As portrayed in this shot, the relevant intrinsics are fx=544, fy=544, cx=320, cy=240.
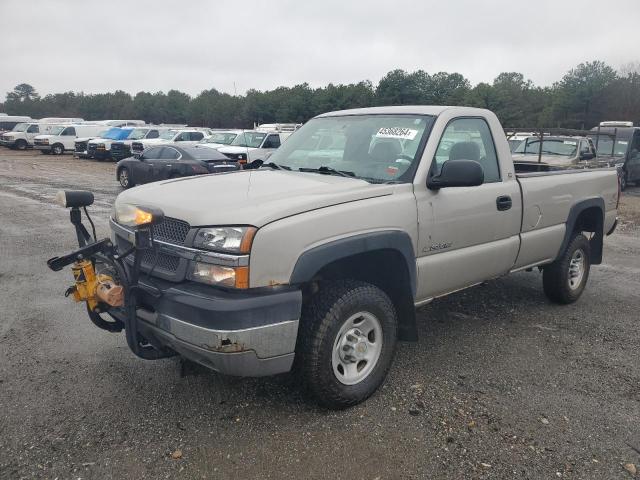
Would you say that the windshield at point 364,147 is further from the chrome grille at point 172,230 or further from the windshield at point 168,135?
the windshield at point 168,135

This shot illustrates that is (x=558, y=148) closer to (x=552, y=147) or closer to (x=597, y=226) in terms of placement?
(x=552, y=147)

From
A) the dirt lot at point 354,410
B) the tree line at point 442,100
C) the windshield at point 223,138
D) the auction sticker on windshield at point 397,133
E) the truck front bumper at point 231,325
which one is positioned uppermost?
the tree line at point 442,100

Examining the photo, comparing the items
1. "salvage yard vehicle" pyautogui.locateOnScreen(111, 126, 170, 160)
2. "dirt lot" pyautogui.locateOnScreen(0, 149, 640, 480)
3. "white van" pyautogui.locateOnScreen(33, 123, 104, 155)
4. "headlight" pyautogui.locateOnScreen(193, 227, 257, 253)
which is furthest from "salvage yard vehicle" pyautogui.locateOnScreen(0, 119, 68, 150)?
"headlight" pyautogui.locateOnScreen(193, 227, 257, 253)

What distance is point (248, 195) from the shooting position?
3.27 m

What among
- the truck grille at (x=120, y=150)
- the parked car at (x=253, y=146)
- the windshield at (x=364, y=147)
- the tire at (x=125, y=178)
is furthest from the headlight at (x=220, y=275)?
the truck grille at (x=120, y=150)

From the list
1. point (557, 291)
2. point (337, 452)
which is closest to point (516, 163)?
point (557, 291)

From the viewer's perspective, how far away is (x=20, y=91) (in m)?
98.3

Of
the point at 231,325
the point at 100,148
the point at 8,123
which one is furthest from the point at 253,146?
the point at 8,123

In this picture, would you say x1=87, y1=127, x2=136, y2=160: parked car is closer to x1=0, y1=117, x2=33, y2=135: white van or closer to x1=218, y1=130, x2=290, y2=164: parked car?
x1=218, y1=130, x2=290, y2=164: parked car

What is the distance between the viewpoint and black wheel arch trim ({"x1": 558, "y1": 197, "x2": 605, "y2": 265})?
517 centimetres

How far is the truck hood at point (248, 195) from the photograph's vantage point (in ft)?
9.66

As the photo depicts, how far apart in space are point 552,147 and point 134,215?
1338 centimetres

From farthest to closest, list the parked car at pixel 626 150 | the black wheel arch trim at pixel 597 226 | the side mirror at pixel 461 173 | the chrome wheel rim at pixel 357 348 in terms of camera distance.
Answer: the parked car at pixel 626 150 < the black wheel arch trim at pixel 597 226 < the side mirror at pixel 461 173 < the chrome wheel rim at pixel 357 348

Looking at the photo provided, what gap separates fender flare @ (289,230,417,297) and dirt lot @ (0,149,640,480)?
34.9 inches
